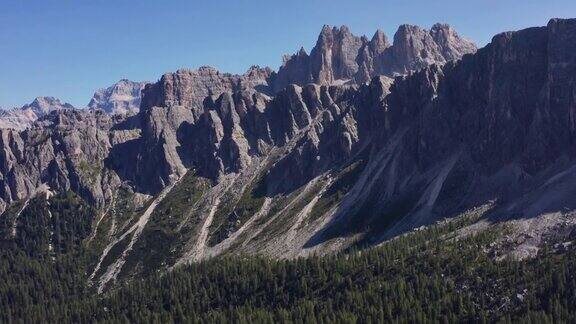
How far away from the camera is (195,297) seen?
18312 cm

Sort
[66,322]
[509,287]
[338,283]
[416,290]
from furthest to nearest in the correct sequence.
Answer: [66,322], [338,283], [416,290], [509,287]

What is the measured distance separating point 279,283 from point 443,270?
50.5 meters

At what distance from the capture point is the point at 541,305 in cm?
12675

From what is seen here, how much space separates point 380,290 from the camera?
149500 millimetres

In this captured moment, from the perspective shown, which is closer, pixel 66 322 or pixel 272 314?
pixel 272 314

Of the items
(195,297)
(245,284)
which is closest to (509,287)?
(245,284)

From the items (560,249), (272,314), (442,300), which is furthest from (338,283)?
(560,249)

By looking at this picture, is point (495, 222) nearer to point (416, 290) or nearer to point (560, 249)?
point (560, 249)

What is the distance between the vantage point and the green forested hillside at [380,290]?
130875 mm

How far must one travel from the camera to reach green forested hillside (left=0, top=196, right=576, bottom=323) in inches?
5153

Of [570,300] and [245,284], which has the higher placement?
[245,284]

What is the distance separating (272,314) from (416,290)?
3736cm

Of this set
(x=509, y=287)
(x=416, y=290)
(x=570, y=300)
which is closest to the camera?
(x=570, y=300)

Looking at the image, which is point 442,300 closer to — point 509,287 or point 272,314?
point 509,287
